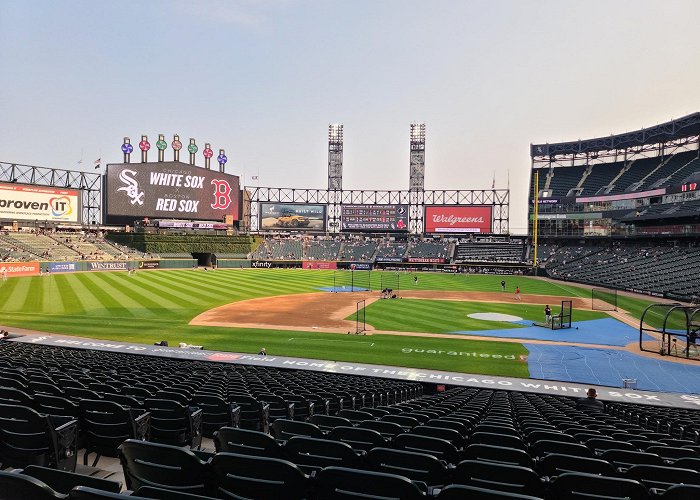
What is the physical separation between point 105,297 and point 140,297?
3.15m

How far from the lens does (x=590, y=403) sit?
14914mm

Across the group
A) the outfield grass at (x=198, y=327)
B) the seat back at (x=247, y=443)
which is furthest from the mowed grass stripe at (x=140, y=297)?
the seat back at (x=247, y=443)

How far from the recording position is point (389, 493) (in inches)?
106

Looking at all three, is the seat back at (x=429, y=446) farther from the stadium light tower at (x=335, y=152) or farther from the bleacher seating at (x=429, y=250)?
the stadium light tower at (x=335, y=152)

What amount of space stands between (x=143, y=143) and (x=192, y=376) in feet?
299

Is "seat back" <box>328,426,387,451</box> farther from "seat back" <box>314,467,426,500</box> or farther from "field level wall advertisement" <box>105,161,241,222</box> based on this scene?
"field level wall advertisement" <box>105,161,241,222</box>

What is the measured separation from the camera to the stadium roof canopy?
7125 centimetres

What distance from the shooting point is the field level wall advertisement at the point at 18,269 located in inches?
2202

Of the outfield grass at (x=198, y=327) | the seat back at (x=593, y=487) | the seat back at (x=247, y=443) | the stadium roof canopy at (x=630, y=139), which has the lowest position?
the outfield grass at (x=198, y=327)

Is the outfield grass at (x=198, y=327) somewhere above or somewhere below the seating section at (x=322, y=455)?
below

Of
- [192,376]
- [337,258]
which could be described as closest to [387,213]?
[337,258]

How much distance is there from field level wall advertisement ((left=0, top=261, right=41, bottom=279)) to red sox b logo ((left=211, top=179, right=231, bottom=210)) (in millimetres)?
42484

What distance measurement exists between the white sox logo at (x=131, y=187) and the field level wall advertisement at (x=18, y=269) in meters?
29.4

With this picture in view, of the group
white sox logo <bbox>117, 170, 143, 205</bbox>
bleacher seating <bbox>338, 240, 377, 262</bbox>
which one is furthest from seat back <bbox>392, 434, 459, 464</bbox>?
bleacher seating <bbox>338, 240, 377, 262</bbox>
